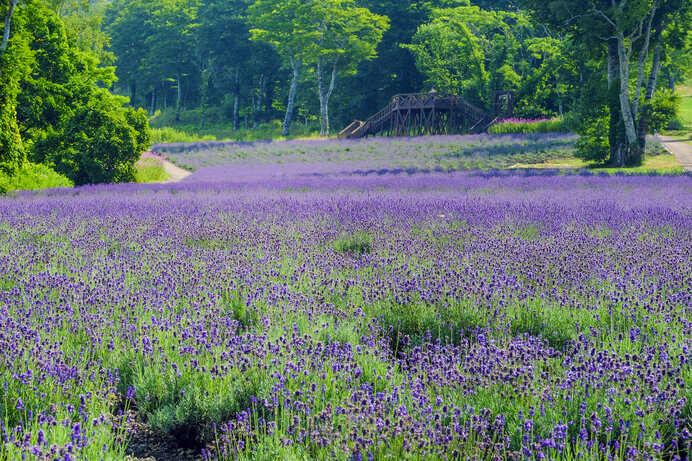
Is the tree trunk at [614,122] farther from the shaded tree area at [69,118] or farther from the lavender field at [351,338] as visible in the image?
the shaded tree area at [69,118]

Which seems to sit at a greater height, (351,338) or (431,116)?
(431,116)

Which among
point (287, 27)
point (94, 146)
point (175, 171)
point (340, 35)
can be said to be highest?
Result: point (287, 27)

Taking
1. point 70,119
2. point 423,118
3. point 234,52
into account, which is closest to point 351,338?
point 70,119

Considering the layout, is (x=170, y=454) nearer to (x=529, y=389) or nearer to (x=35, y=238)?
(x=529, y=389)

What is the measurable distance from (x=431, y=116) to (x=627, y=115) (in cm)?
2199

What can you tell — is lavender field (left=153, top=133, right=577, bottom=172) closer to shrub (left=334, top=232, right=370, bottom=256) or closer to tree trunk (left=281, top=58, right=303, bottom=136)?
tree trunk (left=281, top=58, right=303, bottom=136)

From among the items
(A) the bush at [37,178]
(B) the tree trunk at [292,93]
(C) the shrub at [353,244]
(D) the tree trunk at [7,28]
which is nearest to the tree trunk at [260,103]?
(B) the tree trunk at [292,93]

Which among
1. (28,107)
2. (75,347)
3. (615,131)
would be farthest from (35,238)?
(615,131)

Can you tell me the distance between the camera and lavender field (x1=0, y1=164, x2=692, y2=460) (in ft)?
7.95

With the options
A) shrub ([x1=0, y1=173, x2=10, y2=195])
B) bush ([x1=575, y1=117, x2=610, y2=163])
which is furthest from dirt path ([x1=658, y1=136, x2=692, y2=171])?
shrub ([x1=0, y1=173, x2=10, y2=195])

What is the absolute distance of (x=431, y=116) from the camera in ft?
135

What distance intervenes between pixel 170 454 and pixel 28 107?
58.6ft

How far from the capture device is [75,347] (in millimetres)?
3488

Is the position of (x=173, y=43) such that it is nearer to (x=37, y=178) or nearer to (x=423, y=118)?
(x=423, y=118)
